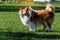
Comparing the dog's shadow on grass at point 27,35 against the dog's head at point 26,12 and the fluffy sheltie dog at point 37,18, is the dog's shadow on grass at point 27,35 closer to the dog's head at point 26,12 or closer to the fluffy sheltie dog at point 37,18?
the fluffy sheltie dog at point 37,18

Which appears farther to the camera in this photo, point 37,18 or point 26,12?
point 37,18

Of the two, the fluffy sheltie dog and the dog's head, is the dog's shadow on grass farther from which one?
the dog's head

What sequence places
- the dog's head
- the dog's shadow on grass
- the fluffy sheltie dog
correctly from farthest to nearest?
the fluffy sheltie dog → the dog's head → the dog's shadow on grass

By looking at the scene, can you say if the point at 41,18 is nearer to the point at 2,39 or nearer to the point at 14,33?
the point at 14,33

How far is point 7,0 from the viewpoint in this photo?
39.8 metres

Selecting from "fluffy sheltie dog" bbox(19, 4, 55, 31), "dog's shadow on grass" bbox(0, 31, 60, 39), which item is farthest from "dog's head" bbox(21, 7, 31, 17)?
"dog's shadow on grass" bbox(0, 31, 60, 39)

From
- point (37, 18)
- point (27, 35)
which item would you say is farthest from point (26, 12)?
point (27, 35)

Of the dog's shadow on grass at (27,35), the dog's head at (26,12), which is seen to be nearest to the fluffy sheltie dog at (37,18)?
the dog's head at (26,12)

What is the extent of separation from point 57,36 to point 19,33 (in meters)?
1.52

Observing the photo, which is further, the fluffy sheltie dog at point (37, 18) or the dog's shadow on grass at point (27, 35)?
the fluffy sheltie dog at point (37, 18)

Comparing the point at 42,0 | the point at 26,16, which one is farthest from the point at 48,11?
the point at 42,0

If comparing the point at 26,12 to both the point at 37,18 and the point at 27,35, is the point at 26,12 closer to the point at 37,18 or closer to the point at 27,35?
the point at 37,18

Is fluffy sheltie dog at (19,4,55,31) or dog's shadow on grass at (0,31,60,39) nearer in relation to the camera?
dog's shadow on grass at (0,31,60,39)

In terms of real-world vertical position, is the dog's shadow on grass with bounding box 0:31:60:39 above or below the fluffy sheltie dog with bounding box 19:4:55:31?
below
